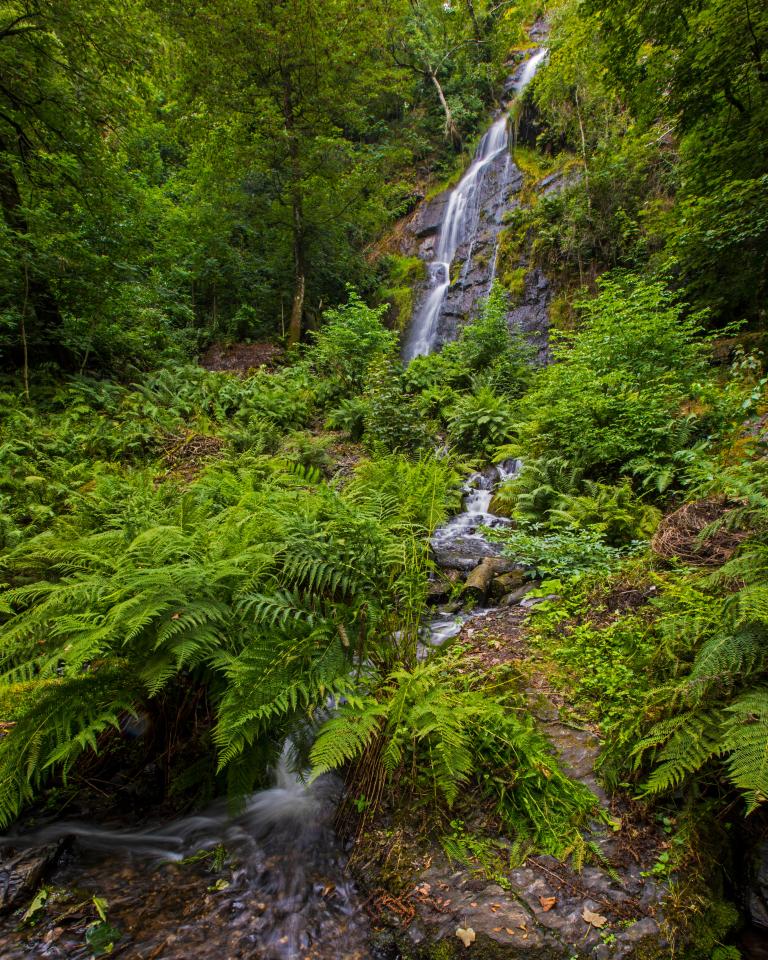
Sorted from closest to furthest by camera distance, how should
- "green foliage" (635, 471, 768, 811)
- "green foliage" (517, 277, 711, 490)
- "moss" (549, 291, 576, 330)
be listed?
"green foliage" (635, 471, 768, 811), "green foliage" (517, 277, 711, 490), "moss" (549, 291, 576, 330)

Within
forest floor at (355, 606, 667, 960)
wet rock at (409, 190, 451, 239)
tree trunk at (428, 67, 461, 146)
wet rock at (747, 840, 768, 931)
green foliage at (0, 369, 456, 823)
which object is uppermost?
tree trunk at (428, 67, 461, 146)

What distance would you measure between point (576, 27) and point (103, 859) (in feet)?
35.7

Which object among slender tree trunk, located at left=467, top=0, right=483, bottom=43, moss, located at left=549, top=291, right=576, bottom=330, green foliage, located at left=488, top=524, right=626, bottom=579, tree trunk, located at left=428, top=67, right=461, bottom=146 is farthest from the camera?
tree trunk, located at left=428, top=67, right=461, bottom=146

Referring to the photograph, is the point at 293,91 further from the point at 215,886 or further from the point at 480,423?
the point at 215,886

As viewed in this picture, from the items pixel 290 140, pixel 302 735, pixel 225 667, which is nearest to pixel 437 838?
pixel 302 735

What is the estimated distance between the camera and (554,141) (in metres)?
13.8

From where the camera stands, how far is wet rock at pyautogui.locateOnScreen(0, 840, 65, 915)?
1.91 metres

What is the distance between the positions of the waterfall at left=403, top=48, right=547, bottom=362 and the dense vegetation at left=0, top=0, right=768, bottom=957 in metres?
1.18

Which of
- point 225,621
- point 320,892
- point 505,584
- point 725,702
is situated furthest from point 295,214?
point 320,892

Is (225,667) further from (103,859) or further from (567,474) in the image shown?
(567,474)

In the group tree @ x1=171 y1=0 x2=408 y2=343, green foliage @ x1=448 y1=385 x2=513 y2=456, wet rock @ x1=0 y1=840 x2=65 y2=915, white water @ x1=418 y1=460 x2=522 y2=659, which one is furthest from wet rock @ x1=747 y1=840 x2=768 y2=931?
tree @ x1=171 y1=0 x2=408 y2=343

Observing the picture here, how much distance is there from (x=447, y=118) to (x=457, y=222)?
489cm

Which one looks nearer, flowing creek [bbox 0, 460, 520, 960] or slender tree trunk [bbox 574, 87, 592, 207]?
flowing creek [bbox 0, 460, 520, 960]

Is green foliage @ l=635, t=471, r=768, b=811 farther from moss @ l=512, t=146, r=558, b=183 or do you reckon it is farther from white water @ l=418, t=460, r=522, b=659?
moss @ l=512, t=146, r=558, b=183
